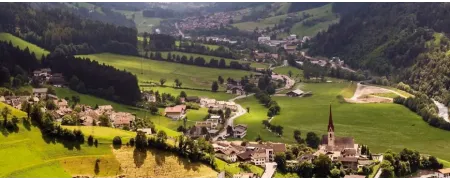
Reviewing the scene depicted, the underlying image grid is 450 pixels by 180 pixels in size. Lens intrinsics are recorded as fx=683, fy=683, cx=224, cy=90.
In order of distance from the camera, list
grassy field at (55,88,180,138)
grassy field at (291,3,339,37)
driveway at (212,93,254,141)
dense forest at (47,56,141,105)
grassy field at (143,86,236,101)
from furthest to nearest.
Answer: grassy field at (291,3,339,37), grassy field at (143,86,236,101), dense forest at (47,56,141,105), grassy field at (55,88,180,138), driveway at (212,93,254,141)

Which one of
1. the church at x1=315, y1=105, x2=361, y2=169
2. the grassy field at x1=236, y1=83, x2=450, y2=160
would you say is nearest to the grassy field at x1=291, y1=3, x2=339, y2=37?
the grassy field at x1=236, y1=83, x2=450, y2=160

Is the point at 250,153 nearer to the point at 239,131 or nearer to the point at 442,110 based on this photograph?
the point at 239,131

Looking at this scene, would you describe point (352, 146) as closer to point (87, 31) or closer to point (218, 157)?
point (218, 157)

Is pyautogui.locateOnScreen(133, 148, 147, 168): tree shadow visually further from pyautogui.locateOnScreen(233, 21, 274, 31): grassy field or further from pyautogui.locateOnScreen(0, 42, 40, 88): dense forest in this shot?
pyautogui.locateOnScreen(233, 21, 274, 31): grassy field

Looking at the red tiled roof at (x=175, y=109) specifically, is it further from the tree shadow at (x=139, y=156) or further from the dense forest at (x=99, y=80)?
the tree shadow at (x=139, y=156)

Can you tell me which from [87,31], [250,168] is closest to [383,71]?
[87,31]
